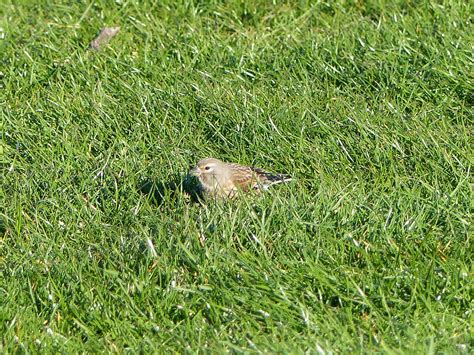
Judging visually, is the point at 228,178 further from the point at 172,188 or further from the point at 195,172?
the point at 172,188

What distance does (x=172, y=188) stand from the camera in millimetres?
6797

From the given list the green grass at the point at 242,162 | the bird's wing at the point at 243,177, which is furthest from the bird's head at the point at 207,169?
the green grass at the point at 242,162

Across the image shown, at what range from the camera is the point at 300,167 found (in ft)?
22.7

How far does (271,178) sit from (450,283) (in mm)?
1635

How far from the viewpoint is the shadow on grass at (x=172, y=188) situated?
660 cm

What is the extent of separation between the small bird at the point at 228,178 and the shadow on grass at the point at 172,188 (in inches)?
4.1

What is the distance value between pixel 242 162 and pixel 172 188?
61 cm

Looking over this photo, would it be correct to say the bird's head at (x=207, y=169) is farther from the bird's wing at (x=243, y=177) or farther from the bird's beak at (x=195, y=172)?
the bird's wing at (x=243, y=177)

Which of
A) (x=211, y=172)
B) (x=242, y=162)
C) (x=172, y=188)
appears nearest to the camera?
(x=211, y=172)

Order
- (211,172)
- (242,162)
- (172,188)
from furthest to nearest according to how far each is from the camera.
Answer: (242,162) → (172,188) → (211,172)

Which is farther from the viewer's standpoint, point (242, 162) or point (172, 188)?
point (242, 162)

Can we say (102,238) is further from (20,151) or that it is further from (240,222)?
(20,151)

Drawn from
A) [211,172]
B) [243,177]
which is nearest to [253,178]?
[243,177]

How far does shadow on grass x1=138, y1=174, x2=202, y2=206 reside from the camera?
21.6 ft
